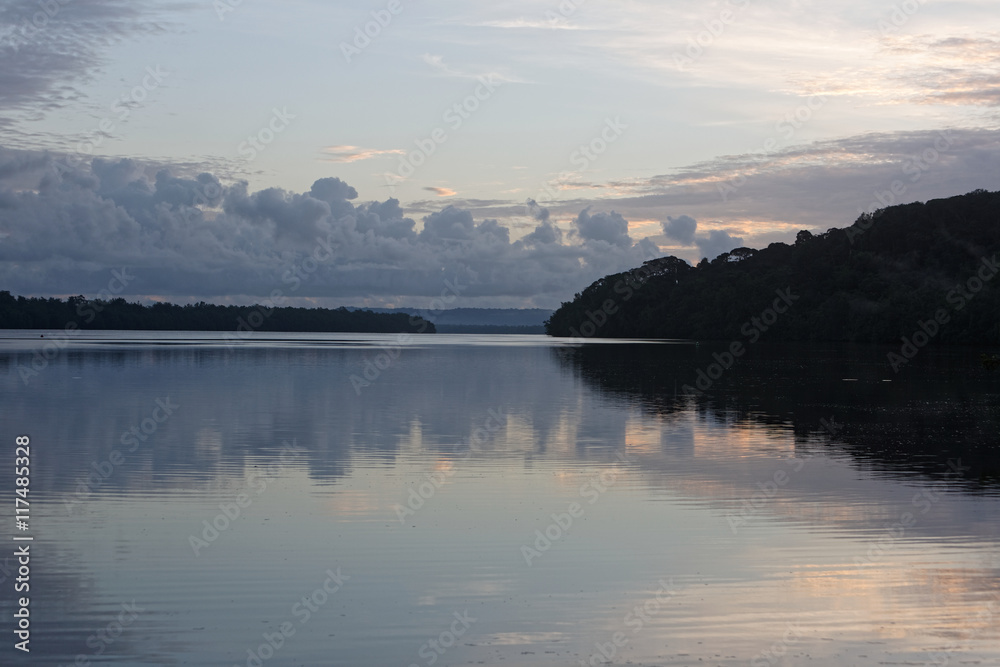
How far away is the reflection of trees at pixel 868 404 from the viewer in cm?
2323

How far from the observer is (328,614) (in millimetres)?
10227

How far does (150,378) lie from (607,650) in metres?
45.9

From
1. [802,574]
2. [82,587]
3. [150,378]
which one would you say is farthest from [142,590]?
[150,378]
